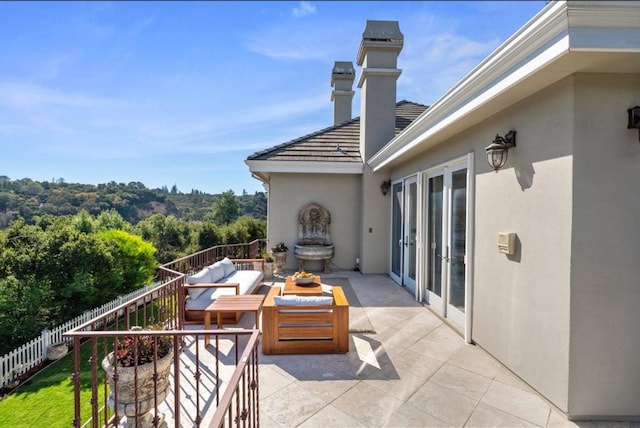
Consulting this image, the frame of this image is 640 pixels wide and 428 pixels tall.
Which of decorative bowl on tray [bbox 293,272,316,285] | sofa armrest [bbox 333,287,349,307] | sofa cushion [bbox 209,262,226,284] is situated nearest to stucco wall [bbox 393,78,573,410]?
sofa armrest [bbox 333,287,349,307]

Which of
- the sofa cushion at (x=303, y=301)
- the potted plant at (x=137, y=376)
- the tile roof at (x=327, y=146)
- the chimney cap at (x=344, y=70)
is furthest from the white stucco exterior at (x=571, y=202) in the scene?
the chimney cap at (x=344, y=70)

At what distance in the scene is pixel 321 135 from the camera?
10.4 m

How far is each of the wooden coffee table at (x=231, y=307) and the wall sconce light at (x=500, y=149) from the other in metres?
3.79

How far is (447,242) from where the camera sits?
4988mm

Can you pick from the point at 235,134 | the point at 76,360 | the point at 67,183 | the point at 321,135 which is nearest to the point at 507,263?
the point at 76,360

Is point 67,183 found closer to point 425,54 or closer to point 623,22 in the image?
point 425,54

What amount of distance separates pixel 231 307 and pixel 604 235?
4.46m

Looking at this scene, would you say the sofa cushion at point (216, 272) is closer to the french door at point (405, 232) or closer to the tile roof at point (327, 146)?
the tile roof at point (327, 146)

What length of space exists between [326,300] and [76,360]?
106 inches

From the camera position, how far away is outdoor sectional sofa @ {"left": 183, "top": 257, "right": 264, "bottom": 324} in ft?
17.2

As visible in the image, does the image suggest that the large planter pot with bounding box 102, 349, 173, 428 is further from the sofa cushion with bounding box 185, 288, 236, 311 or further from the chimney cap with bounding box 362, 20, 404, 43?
the chimney cap with bounding box 362, 20, 404, 43

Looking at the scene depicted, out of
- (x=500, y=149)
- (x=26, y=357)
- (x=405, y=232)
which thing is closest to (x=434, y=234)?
(x=405, y=232)

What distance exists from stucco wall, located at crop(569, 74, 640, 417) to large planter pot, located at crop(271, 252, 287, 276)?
7.38 metres

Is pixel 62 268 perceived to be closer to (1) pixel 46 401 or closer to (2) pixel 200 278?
(2) pixel 200 278
